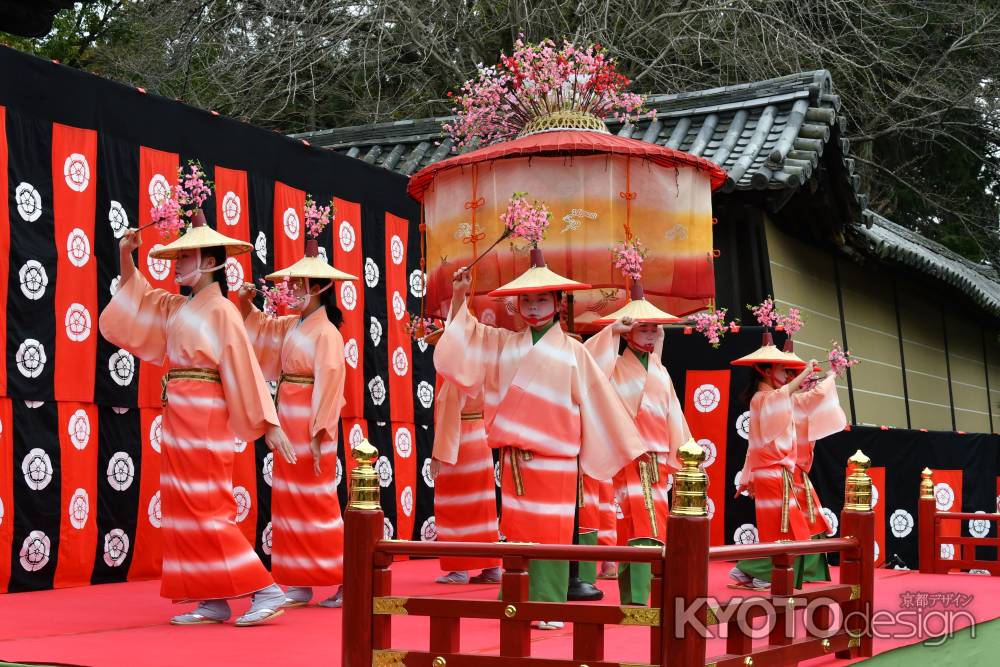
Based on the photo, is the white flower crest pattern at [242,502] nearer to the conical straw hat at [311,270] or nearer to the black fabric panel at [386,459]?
the black fabric panel at [386,459]

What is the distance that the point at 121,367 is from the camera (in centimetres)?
759

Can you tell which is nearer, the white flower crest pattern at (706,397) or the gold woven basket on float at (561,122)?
the gold woven basket on float at (561,122)

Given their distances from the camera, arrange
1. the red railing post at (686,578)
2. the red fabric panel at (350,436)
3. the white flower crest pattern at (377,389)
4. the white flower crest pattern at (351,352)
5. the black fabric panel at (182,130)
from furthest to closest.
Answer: the white flower crest pattern at (377,389) < the white flower crest pattern at (351,352) < the red fabric panel at (350,436) < the black fabric panel at (182,130) < the red railing post at (686,578)

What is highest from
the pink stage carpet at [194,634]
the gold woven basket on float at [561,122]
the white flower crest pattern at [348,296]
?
the gold woven basket on float at [561,122]

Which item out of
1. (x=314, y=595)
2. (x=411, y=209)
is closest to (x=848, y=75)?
(x=411, y=209)

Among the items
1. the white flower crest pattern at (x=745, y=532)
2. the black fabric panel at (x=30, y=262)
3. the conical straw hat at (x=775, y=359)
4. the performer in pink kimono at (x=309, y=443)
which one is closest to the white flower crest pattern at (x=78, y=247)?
the black fabric panel at (x=30, y=262)

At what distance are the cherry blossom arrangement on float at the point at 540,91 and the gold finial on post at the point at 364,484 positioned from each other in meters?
3.44

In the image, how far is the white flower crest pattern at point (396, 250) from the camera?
33.3ft

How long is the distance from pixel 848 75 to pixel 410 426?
865 centimetres

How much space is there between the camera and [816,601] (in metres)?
4.96

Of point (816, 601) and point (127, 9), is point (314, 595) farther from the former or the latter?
point (127, 9)

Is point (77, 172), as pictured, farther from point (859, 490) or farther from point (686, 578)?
point (686, 578)

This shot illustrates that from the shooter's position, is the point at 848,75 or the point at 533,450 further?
the point at 848,75

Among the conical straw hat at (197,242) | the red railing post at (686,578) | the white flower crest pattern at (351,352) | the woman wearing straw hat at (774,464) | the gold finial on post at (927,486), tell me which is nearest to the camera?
the red railing post at (686,578)
